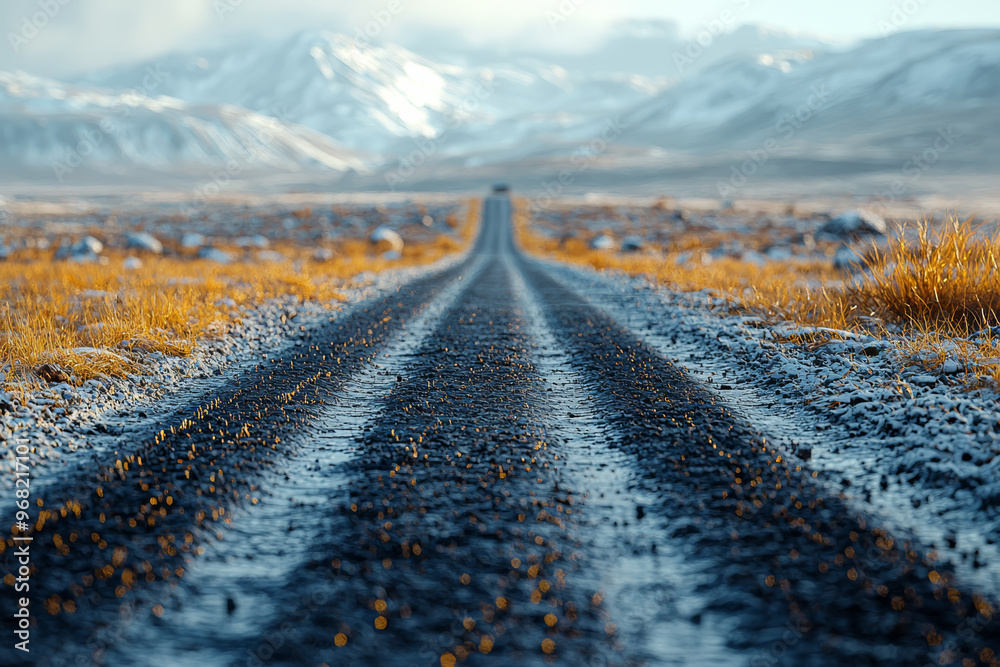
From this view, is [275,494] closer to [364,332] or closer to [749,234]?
[364,332]

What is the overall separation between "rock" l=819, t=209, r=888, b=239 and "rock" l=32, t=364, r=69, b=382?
2553cm

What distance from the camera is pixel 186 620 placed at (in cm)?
246

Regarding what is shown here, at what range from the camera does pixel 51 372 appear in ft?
17.0

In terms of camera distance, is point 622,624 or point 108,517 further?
point 108,517

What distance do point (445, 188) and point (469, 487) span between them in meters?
132

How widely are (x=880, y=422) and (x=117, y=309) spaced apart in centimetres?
898

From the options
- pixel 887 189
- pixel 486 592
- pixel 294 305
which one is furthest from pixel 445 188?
pixel 486 592

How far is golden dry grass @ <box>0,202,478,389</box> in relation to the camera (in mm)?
5605

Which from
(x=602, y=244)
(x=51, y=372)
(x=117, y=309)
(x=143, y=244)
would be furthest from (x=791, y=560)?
(x=602, y=244)

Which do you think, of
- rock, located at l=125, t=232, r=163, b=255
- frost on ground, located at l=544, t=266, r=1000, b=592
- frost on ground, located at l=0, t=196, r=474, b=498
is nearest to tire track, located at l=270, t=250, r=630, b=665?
frost on ground, located at l=544, t=266, r=1000, b=592

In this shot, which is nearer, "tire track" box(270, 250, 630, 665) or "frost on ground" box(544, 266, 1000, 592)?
"tire track" box(270, 250, 630, 665)

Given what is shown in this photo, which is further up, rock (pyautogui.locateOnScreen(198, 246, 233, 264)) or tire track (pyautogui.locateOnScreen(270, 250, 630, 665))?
rock (pyautogui.locateOnScreen(198, 246, 233, 264))

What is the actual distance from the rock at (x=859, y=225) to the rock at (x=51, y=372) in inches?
1005

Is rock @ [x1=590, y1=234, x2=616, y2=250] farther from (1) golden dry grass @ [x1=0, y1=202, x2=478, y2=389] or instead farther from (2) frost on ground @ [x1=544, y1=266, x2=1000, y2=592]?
(2) frost on ground @ [x1=544, y1=266, x2=1000, y2=592]
